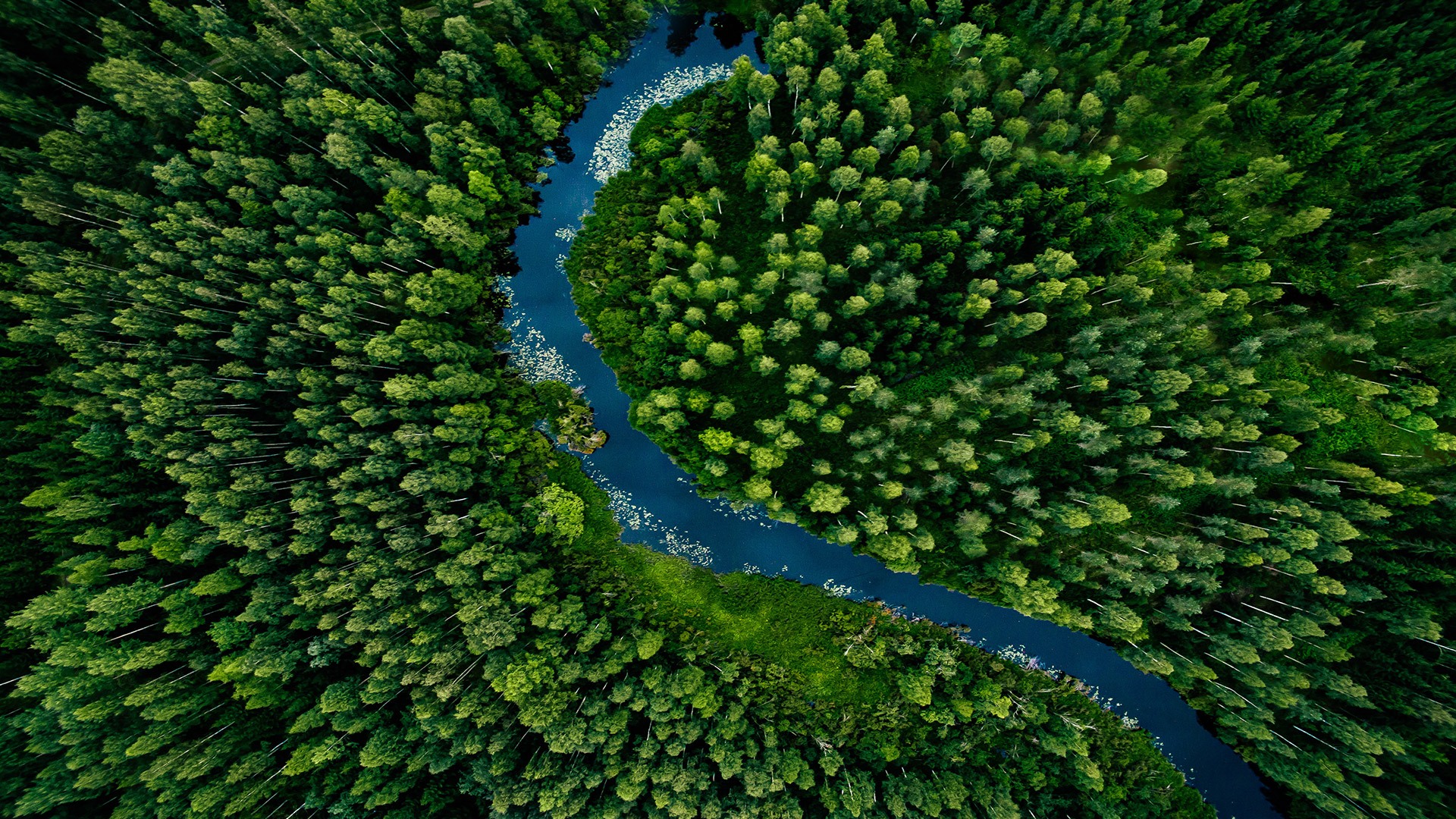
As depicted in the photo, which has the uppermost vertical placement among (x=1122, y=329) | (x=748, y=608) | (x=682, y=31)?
(x=682, y=31)

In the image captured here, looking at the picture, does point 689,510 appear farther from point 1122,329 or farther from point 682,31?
point 682,31

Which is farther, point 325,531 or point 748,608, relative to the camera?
point 748,608

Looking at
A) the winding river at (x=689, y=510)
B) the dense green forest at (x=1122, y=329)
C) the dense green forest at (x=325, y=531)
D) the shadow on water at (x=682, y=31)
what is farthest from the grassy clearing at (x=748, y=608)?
the shadow on water at (x=682, y=31)

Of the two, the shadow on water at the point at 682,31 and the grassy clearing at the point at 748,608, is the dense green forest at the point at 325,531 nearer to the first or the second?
the grassy clearing at the point at 748,608

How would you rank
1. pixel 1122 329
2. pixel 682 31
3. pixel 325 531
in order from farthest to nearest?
pixel 682 31, pixel 1122 329, pixel 325 531

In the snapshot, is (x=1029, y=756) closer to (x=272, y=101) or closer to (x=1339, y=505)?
(x=1339, y=505)

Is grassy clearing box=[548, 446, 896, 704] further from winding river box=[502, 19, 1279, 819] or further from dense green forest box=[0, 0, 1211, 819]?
winding river box=[502, 19, 1279, 819]

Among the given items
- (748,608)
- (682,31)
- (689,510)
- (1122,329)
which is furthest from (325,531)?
(1122,329)
